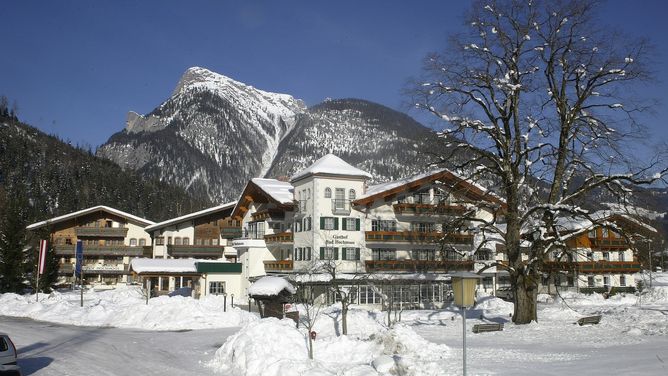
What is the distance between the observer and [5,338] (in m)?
18.5

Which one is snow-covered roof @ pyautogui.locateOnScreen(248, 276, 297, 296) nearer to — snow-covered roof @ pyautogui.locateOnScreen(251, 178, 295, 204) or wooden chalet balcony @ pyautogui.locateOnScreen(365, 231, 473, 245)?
wooden chalet balcony @ pyautogui.locateOnScreen(365, 231, 473, 245)

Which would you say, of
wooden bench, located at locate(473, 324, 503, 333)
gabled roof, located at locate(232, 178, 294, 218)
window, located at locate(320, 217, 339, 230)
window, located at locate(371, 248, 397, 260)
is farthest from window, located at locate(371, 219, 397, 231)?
wooden bench, located at locate(473, 324, 503, 333)

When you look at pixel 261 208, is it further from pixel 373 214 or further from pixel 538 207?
pixel 538 207

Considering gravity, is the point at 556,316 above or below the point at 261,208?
below

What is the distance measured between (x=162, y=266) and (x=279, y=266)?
13611mm

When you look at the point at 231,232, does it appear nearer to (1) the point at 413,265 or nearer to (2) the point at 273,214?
(2) the point at 273,214

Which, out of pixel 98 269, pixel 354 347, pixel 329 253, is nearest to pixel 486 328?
pixel 354 347

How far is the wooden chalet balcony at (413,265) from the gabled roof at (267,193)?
1028 centimetres

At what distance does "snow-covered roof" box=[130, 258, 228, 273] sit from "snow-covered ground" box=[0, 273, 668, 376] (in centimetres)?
2395

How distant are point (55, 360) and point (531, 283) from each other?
2173 cm

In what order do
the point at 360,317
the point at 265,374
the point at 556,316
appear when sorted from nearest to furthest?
1. the point at 265,374
2. the point at 360,317
3. the point at 556,316

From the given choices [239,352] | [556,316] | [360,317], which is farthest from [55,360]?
[556,316]

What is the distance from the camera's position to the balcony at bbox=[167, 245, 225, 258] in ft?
250

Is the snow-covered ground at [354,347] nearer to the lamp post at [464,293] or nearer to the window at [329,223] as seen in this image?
the lamp post at [464,293]
